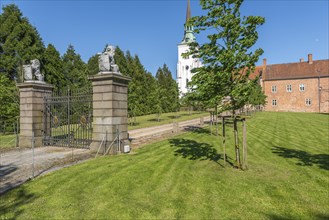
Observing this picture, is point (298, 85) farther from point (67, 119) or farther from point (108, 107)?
point (67, 119)

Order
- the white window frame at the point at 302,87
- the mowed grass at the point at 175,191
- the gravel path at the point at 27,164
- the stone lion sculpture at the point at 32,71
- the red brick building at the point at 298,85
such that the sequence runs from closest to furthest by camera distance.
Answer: the mowed grass at the point at 175,191 < the gravel path at the point at 27,164 < the stone lion sculpture at the point at 32,71 < the red brick building at the point at 298,85 < the white window frame at the point at 302,87

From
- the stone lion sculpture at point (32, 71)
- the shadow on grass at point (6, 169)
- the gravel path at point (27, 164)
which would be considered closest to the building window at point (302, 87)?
the gravel path at point (27, 164)

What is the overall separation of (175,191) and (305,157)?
20.3 ft

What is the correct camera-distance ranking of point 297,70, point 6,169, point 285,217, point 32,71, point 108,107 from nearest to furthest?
point 285,217 < point 6,169 < point 108,107 < point 32,71 < point 297,70

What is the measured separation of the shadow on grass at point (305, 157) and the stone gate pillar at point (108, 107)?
6.68 m

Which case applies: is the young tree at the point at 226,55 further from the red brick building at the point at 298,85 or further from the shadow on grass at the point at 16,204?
the red brick building at the point at 298,85

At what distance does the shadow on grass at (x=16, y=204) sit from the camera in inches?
159

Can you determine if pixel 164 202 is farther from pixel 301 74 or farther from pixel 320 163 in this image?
pixel 301 74

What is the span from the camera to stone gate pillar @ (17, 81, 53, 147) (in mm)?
10891

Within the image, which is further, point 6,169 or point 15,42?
point 15,42

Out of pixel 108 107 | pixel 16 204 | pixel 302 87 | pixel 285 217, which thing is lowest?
pixel 285 217

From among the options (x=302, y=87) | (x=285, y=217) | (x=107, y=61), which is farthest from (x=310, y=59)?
(x=285, y=217)

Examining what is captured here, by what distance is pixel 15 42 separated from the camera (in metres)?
25.0

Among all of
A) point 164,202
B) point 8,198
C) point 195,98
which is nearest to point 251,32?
point 195,98
